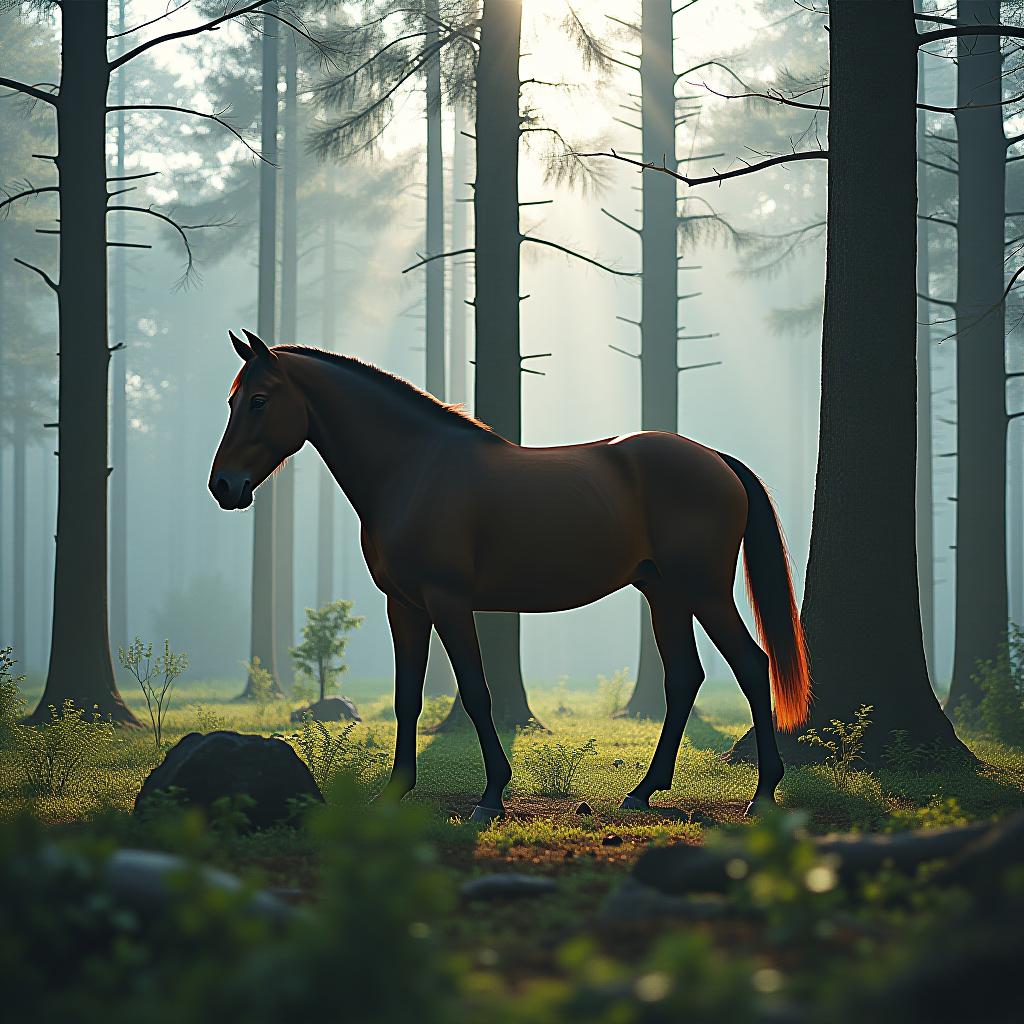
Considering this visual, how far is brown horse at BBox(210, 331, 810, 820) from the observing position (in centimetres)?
662

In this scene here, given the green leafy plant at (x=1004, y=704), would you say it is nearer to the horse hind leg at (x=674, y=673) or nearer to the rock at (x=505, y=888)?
the horse hind leg at (x=674, y=673)

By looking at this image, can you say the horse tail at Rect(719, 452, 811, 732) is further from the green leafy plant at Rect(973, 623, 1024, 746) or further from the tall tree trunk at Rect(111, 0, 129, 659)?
the tall tree trunk at Rect(111, 0, 129, 659)

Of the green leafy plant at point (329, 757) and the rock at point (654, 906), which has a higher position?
the rock at point (654, 906)

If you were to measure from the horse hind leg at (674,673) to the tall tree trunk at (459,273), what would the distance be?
69.6 feet

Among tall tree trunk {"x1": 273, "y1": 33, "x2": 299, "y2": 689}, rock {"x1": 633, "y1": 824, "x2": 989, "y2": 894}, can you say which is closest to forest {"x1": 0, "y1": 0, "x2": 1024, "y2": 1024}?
rock {"x1": 633, "y1": 824, "x2": 989, "y2": 894}

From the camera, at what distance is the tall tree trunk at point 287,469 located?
26125mm

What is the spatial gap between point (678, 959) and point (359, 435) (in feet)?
16.0

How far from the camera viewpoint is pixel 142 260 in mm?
55375

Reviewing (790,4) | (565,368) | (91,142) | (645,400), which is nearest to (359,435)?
(91,142)

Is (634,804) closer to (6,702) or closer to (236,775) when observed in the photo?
(236,775)

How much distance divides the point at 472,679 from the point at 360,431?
161 centimetres

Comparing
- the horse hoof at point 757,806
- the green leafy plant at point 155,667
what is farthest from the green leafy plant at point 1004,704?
the green leafy plant at point 155,667

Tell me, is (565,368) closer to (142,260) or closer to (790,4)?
(142,260)

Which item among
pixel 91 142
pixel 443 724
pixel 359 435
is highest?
pixel 91 142
